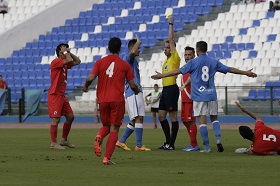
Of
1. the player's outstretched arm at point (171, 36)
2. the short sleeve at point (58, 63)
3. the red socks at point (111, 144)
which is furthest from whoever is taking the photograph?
the short sleeve at point (58, 63)

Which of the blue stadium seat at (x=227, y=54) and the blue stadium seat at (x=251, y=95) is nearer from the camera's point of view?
the blue stadium seat at (x=251, y=95)

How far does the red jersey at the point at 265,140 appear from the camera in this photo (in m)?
15.3

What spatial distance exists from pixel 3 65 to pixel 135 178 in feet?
102

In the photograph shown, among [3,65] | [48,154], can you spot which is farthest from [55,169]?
[3,65]

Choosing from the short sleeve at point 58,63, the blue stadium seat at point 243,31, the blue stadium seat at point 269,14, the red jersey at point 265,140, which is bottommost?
the red jersey at point 265,140

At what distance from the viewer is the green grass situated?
37.4 feet

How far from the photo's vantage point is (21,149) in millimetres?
18141

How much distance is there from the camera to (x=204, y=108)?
54.2 feet

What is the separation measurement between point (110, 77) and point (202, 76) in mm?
3161

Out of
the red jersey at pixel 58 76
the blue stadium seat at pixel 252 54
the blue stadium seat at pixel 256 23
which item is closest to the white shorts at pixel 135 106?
the red jersey at pixel 58 76

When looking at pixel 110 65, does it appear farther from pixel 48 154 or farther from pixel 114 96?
pixel 48 154

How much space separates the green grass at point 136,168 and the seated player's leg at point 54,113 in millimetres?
292

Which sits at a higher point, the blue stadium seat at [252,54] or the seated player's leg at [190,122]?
the blue stadium seat at [252,54]

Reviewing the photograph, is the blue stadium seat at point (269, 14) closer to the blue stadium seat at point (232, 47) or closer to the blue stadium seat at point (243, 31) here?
the blue stadium seat at point (243, 31)
